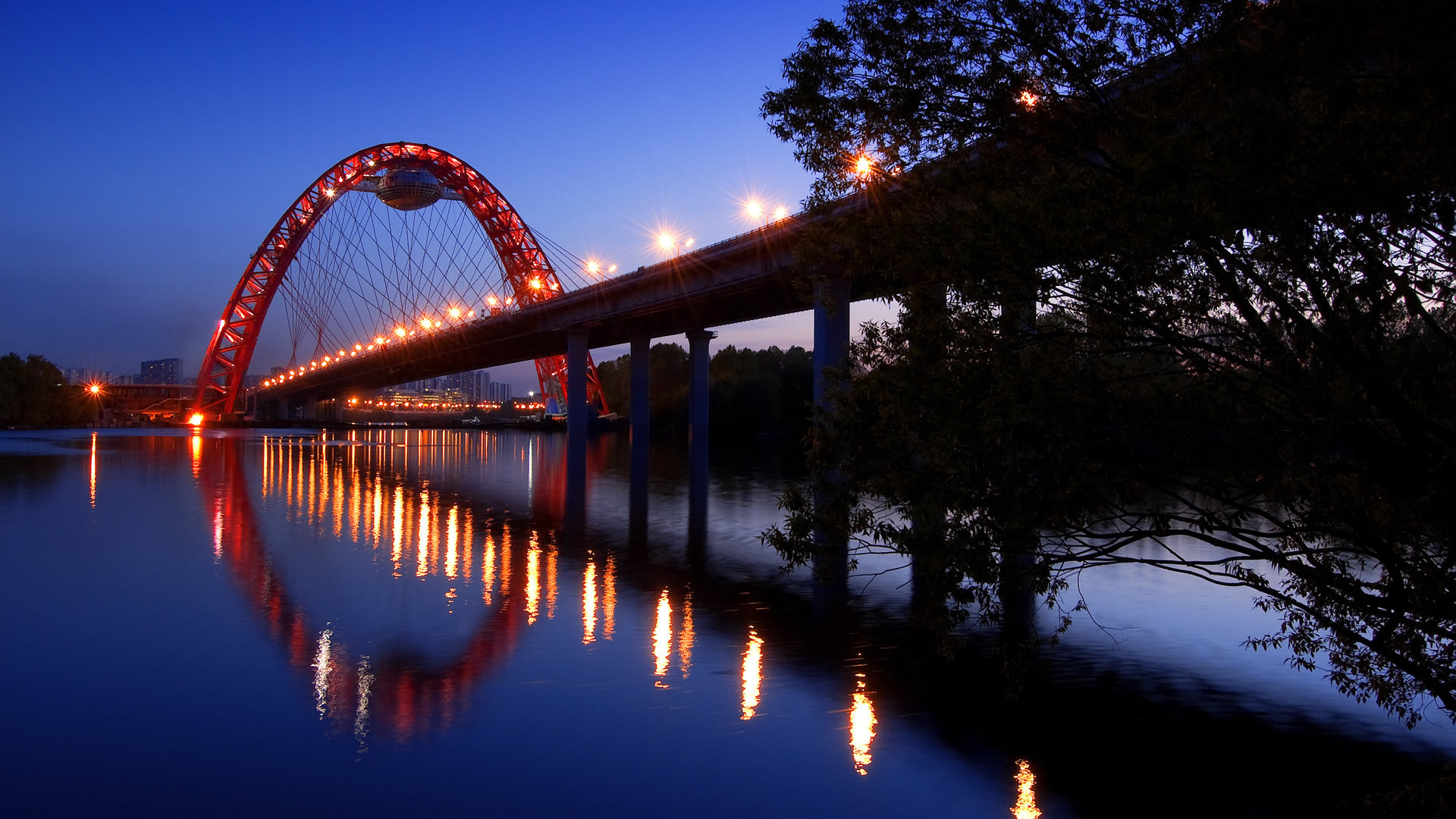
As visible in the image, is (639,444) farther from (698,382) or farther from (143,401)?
(143,401)

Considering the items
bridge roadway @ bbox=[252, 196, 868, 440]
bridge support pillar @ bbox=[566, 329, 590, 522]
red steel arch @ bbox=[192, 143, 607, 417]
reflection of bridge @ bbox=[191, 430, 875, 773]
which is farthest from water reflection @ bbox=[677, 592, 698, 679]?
red steel arch @ bbox=[192, 143, 607, 417]

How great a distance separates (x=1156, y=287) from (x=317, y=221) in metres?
102

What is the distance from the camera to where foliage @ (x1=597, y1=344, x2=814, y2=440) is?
93.6 metres

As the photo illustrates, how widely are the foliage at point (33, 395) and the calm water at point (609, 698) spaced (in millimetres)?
108742

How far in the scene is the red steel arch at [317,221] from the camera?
300ft

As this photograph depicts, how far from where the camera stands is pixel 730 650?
413 inches

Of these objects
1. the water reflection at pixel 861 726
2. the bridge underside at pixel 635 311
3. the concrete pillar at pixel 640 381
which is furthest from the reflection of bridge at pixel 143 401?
the water reflection at pixel 861 726

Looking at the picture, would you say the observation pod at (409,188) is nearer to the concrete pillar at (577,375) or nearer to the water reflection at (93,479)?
the concrete pillar at (577,375)

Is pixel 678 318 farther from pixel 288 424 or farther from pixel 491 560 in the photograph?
pixel 288 424

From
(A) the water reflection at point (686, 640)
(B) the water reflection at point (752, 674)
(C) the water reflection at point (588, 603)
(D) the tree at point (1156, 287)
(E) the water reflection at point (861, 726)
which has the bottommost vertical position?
(E) the water reflection at point (861, 726)

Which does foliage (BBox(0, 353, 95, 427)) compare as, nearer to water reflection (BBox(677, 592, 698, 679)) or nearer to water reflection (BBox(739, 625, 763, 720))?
water reflection (BBox(677, 592, 698, 679))

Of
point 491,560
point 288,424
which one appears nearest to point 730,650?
point 491,560

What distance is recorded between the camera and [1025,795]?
686 centimetres

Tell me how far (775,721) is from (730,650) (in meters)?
2.34
